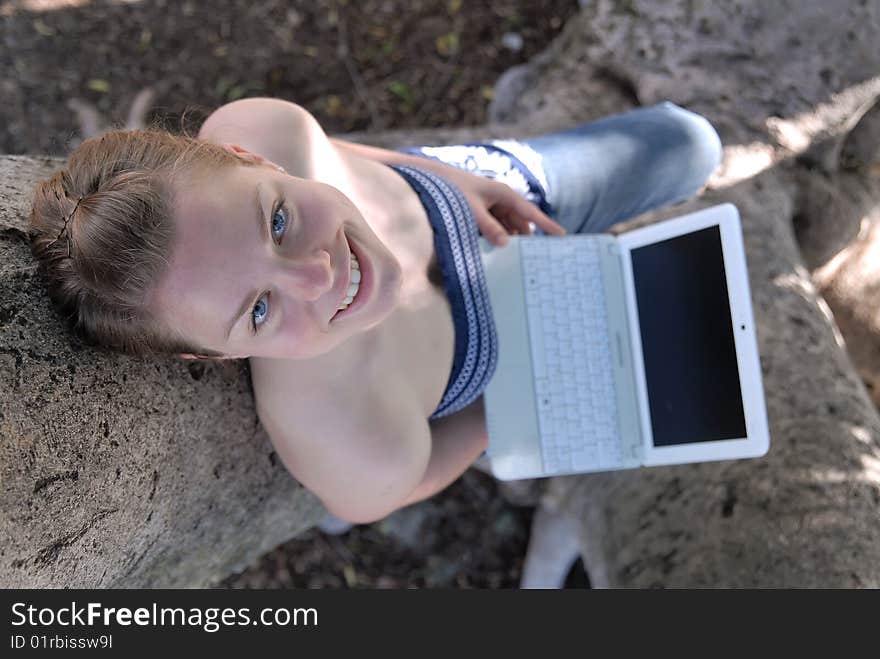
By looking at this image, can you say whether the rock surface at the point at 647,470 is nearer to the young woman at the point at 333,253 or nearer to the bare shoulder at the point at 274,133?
the young woman at the point at 333,253

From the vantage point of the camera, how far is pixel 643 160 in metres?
2.22

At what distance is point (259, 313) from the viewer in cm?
128

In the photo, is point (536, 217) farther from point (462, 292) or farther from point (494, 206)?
point (462, 292)

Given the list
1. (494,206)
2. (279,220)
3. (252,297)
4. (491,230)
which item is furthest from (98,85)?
(252,297)

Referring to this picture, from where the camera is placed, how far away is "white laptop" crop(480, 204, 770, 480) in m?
1.72

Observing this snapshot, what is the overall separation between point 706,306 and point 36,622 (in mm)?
1633

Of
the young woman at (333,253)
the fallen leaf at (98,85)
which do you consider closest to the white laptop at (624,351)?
the young woman at (333,253)

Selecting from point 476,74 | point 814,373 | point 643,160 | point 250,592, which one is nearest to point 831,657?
point 814,373

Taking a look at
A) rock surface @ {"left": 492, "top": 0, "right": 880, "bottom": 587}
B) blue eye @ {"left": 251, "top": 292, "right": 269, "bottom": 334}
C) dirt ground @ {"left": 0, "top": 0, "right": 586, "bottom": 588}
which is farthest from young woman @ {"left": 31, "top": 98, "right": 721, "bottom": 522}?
dirt ground @ {"left": 0, "top": 0, "right": 586, "bottom": 588}

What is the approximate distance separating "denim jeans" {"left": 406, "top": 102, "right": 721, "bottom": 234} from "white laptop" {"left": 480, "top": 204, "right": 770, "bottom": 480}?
13.2 inches

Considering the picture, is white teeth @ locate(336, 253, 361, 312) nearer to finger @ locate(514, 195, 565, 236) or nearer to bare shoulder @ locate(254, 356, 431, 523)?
bare shoulder @ locate(254, 356, 431, 523)

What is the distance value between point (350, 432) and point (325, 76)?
229cm

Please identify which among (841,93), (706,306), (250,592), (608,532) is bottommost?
(608,532)

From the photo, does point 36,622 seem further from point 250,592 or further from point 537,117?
point 537,117
